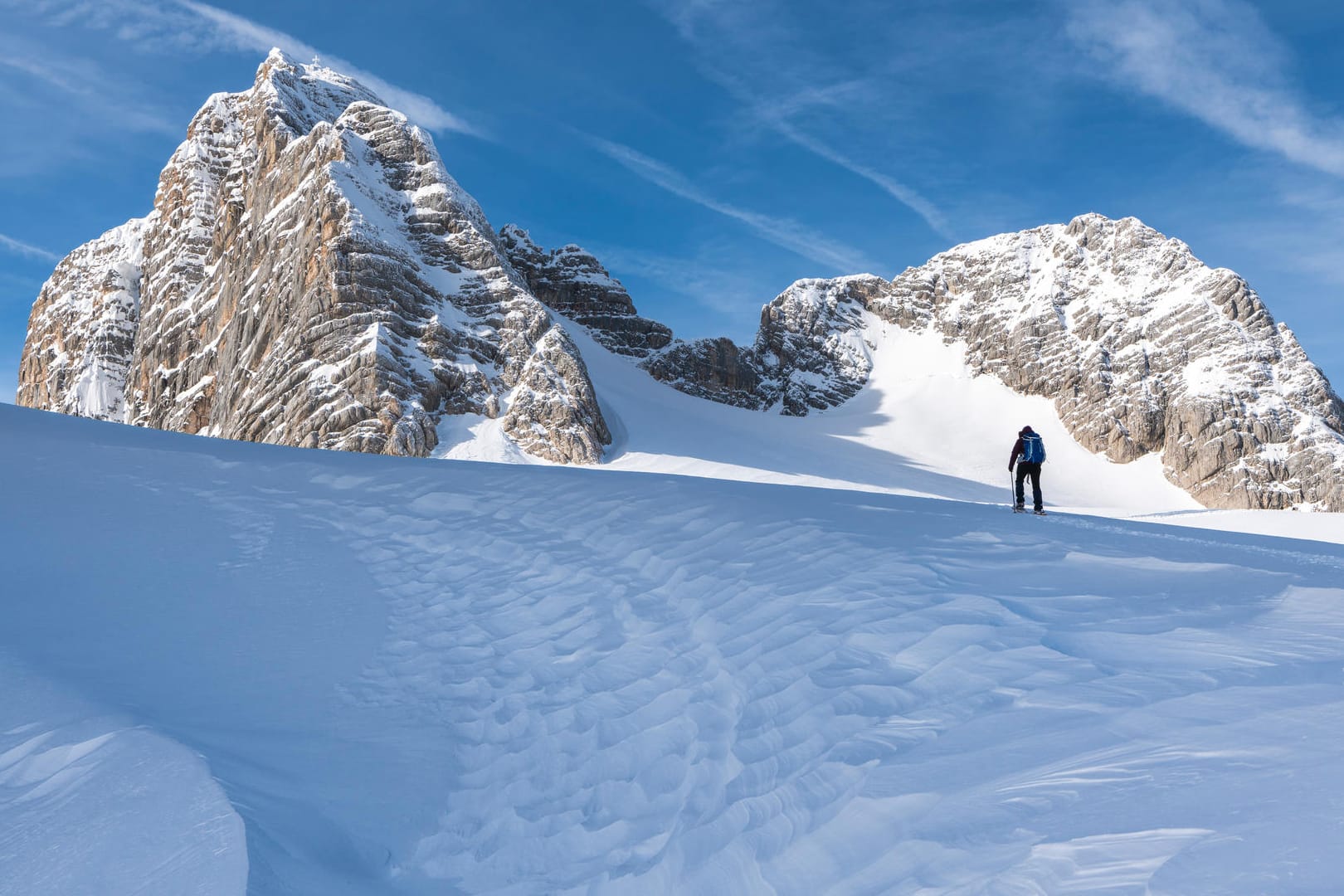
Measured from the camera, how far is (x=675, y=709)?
533cm

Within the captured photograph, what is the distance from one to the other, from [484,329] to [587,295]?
37.3 metres

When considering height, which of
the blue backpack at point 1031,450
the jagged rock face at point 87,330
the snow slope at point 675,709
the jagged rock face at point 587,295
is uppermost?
the jagged rock face at point 587,295

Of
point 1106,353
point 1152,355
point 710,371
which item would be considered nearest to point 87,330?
point 710,371

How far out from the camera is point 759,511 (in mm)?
9414

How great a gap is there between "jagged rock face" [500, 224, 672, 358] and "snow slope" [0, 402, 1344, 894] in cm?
8694

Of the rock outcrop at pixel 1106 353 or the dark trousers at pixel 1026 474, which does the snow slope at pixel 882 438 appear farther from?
the dark trousers at pixel 1026 474

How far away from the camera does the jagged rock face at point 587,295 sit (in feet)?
315

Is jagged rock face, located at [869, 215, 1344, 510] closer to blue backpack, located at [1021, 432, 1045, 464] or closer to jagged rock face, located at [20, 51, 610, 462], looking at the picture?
jagged rock face, located at [20, 51, 610, 462]

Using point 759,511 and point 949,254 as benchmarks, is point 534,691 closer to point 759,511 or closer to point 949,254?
point 759,511

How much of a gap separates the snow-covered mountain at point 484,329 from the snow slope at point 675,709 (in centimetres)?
4553

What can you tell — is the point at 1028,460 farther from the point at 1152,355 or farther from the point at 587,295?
the point at 587,295

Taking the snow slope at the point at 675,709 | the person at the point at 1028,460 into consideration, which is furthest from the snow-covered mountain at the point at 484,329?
the snow slope at the point at 675,709

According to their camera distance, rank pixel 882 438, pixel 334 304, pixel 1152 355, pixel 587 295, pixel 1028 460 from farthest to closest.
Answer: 1. pixel 587 295
2. pixel 882 438
3. pixel 1152 355
4. pixel 334 304
5. pixel 1028 460

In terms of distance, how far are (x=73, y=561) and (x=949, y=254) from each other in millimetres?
109825
